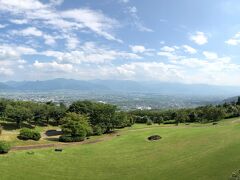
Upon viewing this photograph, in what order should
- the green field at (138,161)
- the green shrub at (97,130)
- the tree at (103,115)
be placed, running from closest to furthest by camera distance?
the green field at (138,161)
the green shrub at (97,130)
the tree at (103,115)

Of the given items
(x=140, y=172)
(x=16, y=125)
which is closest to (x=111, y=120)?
(x=16, y=125)

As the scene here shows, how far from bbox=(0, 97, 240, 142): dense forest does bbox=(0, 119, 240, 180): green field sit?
1525 centimetres

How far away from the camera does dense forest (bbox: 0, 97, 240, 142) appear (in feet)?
217

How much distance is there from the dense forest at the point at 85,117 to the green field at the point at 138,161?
15.2m

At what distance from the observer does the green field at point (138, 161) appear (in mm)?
33156

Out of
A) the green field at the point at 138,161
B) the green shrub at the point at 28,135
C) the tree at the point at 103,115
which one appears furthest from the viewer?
the tree at the point at 103,115

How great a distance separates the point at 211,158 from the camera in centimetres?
3741

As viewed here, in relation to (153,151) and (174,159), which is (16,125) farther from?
(174,159)

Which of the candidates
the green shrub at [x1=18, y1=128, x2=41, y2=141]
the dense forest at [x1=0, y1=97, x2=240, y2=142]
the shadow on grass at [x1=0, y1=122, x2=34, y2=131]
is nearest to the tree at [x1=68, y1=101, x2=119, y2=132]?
the dense forest at [x1=0, y1=97, x2=240, y2=142]

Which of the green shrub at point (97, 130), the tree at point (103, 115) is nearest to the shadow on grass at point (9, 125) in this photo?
the tree at point (103, 115)

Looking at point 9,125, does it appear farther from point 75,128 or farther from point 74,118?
point 75,128

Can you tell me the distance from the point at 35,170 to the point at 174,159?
1863cm

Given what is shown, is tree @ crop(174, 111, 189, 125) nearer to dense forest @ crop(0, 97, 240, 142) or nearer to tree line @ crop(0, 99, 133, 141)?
dense forest @ crop(0, 97, 240, 142)

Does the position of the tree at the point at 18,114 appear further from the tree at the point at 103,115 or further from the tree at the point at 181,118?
the tree at the point at 181,118
